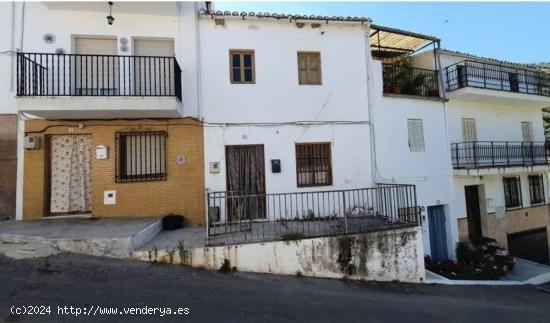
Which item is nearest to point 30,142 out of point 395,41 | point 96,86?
point 96,86

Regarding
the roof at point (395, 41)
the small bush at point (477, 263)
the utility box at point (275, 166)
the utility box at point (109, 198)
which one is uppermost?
the roof at point (395, 41)

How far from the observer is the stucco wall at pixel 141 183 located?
26.2 feet

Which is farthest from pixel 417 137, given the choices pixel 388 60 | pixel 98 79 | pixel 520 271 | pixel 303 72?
pixel 98 79

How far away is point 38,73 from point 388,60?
490 inches

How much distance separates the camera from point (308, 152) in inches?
375

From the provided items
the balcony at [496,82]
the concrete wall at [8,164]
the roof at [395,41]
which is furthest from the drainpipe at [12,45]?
the balcony at [496,82]

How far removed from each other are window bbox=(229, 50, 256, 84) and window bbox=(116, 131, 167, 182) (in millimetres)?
2868

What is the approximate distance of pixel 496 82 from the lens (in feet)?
43.5

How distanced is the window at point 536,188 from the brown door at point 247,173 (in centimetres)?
1346

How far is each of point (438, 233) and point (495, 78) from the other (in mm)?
7779

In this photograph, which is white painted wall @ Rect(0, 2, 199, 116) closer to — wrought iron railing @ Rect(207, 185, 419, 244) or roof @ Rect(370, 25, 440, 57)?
wrought iron railing @ Rect(207, 185, 419, 244)

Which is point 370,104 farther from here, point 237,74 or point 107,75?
point 107,75

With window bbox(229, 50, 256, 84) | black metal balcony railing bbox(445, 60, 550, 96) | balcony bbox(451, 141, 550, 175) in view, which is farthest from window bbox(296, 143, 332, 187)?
black metal balcony railing bbox(445, 60, 550, 96)

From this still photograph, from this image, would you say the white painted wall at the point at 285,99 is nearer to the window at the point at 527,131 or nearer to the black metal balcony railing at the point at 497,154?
the black metal balcony railing at the point at 497,154
